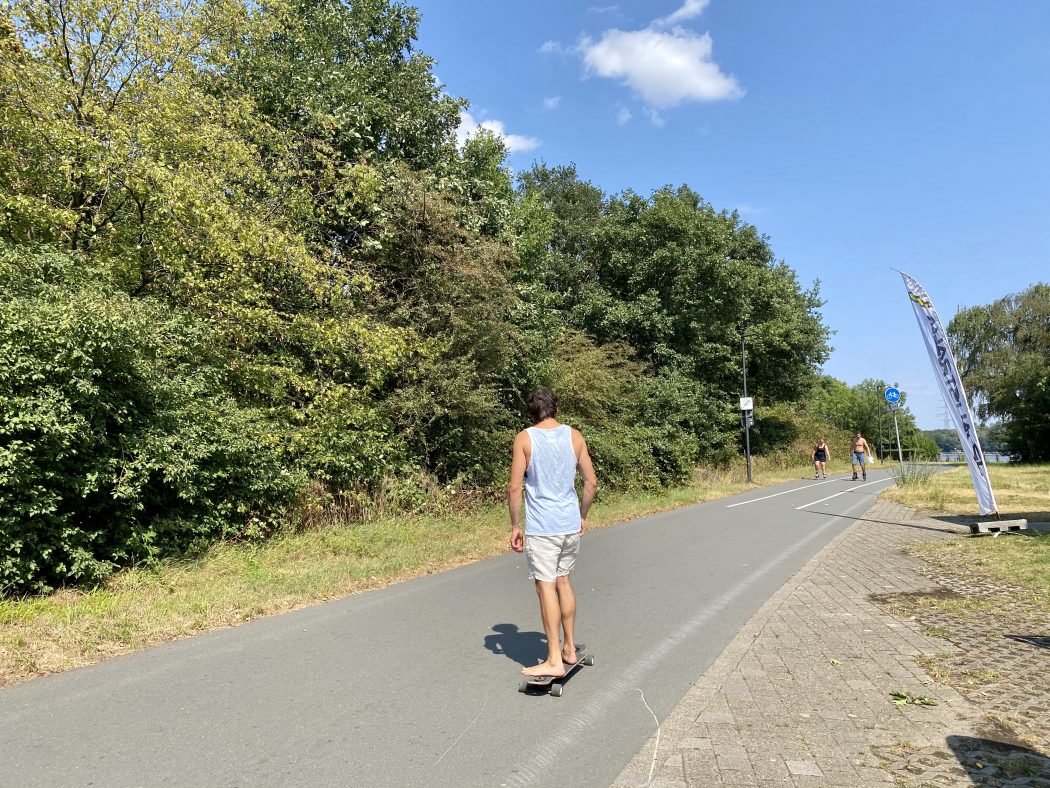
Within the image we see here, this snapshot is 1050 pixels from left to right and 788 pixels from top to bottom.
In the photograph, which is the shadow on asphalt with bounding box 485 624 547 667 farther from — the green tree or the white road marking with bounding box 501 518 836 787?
the green tree

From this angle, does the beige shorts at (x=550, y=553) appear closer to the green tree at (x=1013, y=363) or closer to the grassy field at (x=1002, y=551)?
the grassy field at (x=1002, y=551)

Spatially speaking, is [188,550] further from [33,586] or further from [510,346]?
[510,346]

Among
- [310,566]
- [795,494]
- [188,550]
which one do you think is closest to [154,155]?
[188,550]

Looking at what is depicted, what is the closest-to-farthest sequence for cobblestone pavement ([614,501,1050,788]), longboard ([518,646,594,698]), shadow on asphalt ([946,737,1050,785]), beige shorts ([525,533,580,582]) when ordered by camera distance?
shadow on asphalt ([946,737,1050,785]) → cobblestone pavement ([614,501,1050,788]) → longboard ([518,646,594,698]) → beige shorts ([525,533,580,582])

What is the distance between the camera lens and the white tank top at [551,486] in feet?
14.2

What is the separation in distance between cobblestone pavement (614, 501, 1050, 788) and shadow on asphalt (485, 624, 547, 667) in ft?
3.94

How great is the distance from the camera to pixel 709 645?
514 centimetres

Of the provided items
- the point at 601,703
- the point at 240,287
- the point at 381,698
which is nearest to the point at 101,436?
the point at 240,287

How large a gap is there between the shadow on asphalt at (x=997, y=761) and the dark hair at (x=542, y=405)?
2.84m

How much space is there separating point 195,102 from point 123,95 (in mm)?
946

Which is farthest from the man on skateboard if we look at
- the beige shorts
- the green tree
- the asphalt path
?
the green tree

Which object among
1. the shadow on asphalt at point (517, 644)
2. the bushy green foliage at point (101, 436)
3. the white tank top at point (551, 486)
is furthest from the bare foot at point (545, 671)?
the bushy green foliage at point (101, 436)

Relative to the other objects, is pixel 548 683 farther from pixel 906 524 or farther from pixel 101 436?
pixel 906 524

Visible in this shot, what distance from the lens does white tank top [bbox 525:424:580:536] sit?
432 cm
